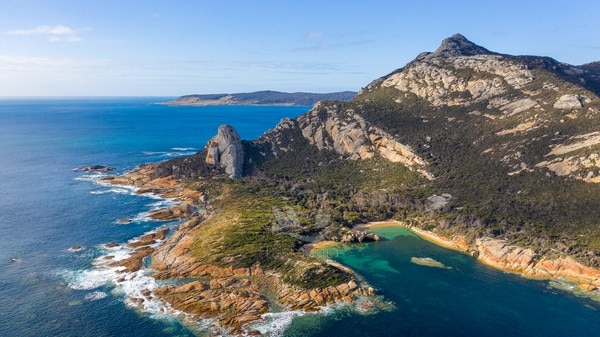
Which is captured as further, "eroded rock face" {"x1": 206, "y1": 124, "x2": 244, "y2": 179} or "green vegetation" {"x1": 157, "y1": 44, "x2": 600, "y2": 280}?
"eroded rock face" {"x1": 206, "y1": 124, "x2": 244, "y2": 179}

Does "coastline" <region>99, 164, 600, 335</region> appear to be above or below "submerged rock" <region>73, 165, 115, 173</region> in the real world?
below

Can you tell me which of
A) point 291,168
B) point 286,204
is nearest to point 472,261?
point 286,204

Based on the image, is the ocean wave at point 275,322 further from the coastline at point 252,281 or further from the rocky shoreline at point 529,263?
the rocky shoreline at point 529,263

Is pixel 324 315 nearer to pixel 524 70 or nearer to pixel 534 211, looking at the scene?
pixel 534 211

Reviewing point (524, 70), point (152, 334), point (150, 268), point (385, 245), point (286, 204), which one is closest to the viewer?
point (152, 334)

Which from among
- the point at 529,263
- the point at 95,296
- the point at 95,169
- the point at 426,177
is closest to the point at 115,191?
the point at 95,169

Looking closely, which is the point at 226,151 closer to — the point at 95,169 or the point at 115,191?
the point at 115,191

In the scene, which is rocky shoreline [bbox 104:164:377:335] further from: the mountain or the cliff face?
the cliff face

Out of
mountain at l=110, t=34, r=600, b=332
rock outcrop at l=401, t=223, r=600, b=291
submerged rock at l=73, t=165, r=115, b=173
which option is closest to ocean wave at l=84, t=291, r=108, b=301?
mountain at l=110, t=34, r=600, b=332
